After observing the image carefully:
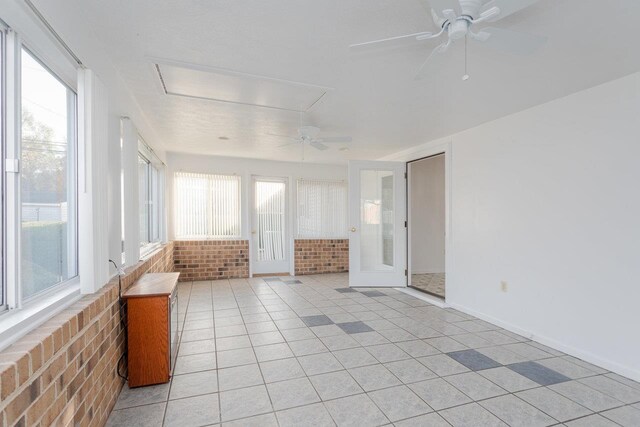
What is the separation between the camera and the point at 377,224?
17.9 ft

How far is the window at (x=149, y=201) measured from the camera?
3867 mm

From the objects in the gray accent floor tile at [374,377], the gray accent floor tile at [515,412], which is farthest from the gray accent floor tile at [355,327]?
the gray accent floor tile at [515,412]

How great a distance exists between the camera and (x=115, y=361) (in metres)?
2.14

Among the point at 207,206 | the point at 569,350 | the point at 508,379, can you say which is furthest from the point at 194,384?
the point at 207,206

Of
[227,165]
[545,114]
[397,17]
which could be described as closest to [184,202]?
[227,165]

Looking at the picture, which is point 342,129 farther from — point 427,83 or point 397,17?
point 397,17

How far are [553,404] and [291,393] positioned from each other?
70.0 inches

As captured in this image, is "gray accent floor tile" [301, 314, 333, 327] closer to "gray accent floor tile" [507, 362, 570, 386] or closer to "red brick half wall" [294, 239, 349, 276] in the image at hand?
A: "gray accent floor tile" [507, 362, 570, 386]

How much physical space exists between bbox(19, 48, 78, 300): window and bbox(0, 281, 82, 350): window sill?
0.21 feet

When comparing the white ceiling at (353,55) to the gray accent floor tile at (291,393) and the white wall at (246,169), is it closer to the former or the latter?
the white wall at (246,169)

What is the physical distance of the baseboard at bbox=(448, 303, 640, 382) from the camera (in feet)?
8.14

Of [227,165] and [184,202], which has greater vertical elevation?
[227,165]

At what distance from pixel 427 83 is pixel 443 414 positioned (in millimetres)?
2518

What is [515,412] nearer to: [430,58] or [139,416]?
[430,58]
